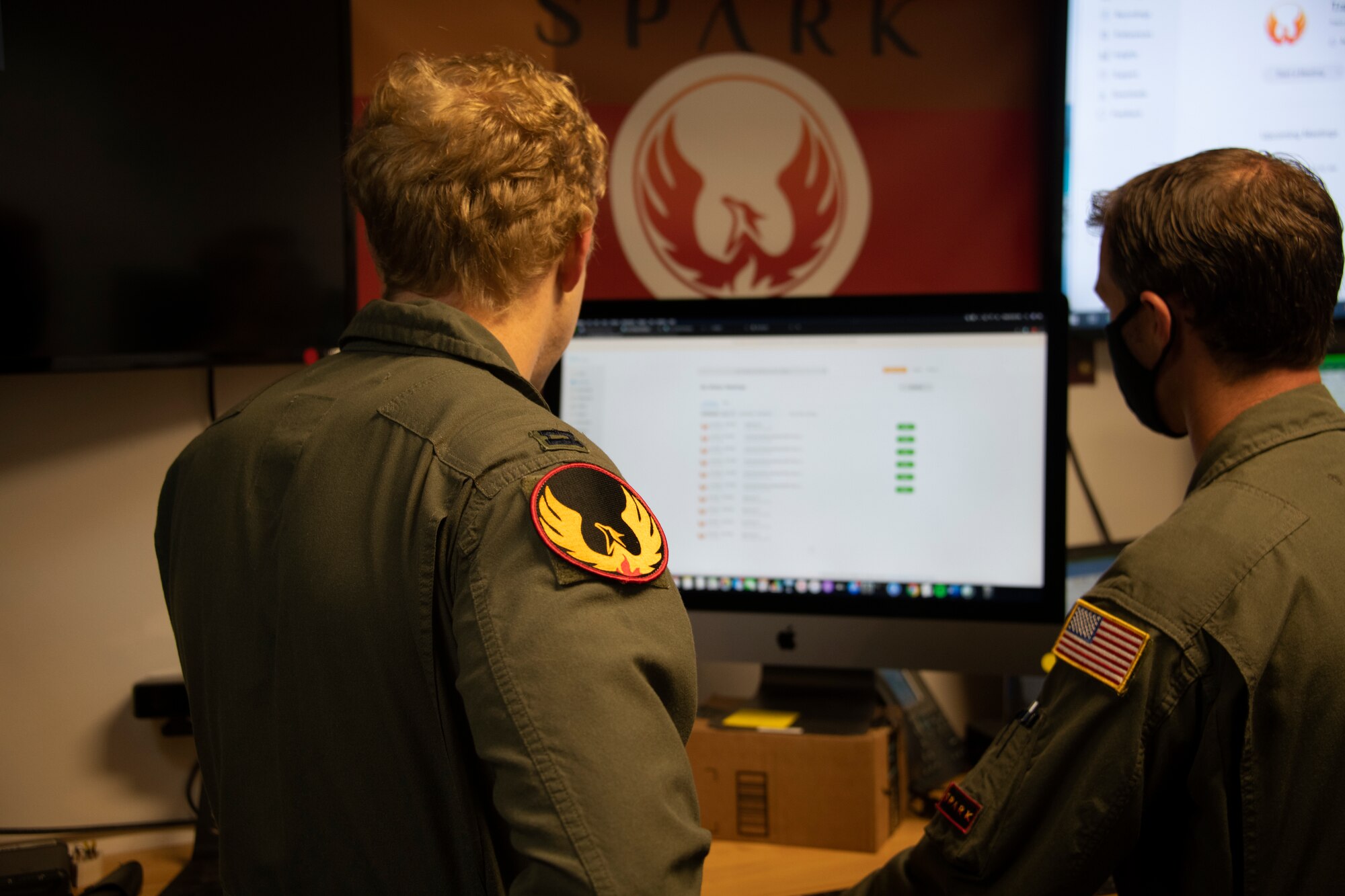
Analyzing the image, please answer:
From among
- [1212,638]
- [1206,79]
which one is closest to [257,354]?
[1212,638]

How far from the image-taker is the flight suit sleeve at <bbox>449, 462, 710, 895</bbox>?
1.90 ft

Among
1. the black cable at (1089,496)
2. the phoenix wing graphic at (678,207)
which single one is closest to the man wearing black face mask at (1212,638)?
the black cable at (1089,496)

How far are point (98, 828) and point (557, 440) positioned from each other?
1051 millimetres

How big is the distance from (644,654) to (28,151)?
99cm

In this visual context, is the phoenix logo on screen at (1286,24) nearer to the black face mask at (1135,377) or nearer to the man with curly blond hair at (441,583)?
the black face mask at (1135,377)

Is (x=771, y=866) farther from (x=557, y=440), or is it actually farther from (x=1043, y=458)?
(x=557, y=440)

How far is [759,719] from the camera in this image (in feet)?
4.19

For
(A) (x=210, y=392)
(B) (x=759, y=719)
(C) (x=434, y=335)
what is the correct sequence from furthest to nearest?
(A) (x=210, y=392), (B) (x=759, y=719), (C) (x=434, y=335)

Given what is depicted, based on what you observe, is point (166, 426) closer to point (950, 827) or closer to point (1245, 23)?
point (950, 827)

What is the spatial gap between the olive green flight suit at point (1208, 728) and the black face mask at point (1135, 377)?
0.53ft

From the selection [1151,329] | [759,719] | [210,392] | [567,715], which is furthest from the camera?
[210,392]

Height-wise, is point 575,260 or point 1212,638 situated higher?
point 575,260

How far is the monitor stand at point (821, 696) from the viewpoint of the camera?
1.27m

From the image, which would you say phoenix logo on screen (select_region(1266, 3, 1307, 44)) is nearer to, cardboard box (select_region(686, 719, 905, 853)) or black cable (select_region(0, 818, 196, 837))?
cardboard box (select_region(686, 719, 905, 853))
